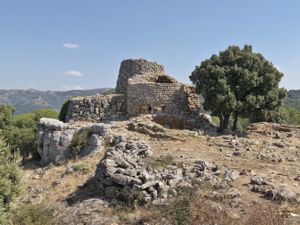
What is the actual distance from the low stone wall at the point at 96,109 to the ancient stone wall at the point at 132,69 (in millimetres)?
1770

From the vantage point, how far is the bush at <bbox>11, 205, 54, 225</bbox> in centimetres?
1009

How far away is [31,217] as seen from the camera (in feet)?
34.0

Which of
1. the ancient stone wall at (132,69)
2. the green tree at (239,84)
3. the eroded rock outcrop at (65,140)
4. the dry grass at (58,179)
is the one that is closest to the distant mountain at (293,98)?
the ancient stone wall at (132,69)

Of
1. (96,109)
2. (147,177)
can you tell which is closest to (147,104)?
(96,109)

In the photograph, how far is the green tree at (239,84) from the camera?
1904 cm

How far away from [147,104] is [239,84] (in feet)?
15.5

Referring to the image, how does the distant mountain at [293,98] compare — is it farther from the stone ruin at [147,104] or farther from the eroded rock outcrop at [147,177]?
the eroded rock outcrop at [147,177]

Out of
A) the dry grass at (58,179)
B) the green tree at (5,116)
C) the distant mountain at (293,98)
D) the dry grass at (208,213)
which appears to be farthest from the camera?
the distant mountain at (293,98)

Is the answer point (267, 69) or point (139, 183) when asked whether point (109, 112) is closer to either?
point (267, 69)

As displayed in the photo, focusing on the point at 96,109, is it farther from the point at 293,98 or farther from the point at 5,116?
the point at 293,98

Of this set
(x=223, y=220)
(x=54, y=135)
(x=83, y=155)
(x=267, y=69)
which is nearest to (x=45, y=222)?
(x=223, y=220)

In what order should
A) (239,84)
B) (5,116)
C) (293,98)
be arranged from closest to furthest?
1. (239,84)
2. (5,116)
3. (293,98)

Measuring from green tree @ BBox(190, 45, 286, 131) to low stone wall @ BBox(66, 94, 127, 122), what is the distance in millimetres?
4389

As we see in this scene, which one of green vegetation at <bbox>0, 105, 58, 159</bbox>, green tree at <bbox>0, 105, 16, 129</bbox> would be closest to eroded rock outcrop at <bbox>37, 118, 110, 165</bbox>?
green vegetation at <bbox>0, 105, 58, 159</bbox>
